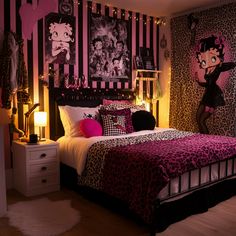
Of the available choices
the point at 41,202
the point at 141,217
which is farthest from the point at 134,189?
the point at 41,202

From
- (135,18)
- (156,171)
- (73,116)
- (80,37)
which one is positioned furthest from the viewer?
(135,18)

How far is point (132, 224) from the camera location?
2.76 meters

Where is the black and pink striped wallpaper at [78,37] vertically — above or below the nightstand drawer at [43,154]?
above

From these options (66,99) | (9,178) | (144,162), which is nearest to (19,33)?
(66,99)

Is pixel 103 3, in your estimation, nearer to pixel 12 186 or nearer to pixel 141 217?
pixel 12 186

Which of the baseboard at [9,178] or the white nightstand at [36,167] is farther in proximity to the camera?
the baseboard at [9,178]

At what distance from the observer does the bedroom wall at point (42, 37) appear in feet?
12.5

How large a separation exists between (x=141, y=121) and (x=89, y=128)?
3.03 feet

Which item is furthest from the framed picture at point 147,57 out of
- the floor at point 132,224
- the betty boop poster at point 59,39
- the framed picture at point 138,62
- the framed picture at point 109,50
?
the floor at point 132,224

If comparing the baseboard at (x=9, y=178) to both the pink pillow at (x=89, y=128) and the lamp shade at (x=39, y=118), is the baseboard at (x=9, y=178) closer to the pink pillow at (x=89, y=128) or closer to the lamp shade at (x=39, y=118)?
the lamp shade at (x=39, y=118)

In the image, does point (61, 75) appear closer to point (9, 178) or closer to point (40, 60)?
point (40, 60)

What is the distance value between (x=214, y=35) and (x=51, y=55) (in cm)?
255

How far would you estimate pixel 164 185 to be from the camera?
2475 mm

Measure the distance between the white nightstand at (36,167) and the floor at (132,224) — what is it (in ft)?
2.01
